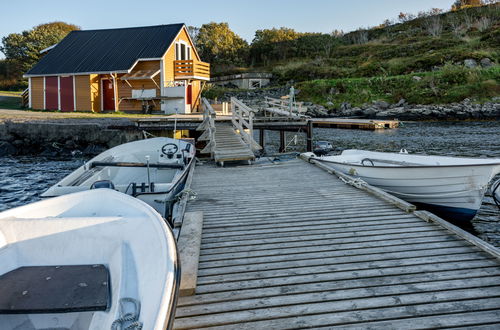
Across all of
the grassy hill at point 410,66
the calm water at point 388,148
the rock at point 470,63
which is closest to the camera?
the calm water at point 388,148

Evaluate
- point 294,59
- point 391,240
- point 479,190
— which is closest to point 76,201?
point 391,240

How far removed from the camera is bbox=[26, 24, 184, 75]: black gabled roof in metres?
26.0

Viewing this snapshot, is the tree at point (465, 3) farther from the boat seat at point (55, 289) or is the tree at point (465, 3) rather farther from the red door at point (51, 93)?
the boat seat at point (55, 289)

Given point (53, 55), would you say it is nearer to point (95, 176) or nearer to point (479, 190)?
point (95, 176)

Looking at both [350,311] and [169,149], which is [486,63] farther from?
[350,311]

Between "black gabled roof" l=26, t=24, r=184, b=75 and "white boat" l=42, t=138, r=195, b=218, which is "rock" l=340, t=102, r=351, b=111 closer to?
"black gabled roof" l=26, t=24, r=184, b=75

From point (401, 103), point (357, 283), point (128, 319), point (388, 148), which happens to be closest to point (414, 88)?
point (401, 103)

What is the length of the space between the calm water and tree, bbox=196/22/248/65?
2917cm

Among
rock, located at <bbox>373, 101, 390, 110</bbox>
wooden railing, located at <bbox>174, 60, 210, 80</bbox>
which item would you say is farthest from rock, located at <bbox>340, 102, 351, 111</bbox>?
wooden railing, located at <bbox>174, 60, 210, 80</bbox>

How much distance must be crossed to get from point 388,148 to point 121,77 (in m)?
17.9

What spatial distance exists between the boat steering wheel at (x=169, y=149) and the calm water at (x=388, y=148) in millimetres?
3841

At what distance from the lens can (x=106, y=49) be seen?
28.0m

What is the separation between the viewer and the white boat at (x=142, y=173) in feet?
25.5

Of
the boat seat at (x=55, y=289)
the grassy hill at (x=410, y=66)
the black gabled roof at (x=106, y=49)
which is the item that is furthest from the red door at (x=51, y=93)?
the boat seat at (x=55, y=289)
